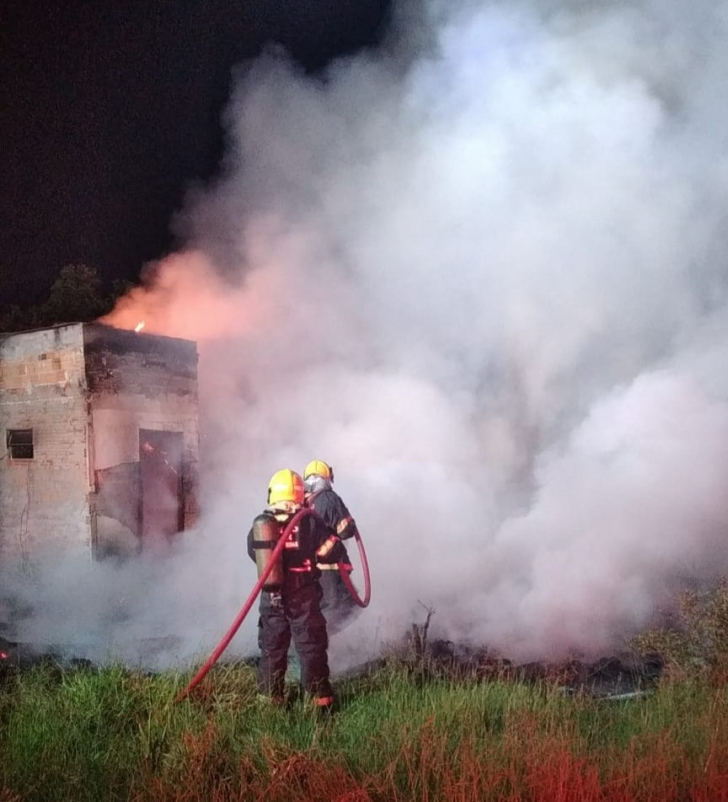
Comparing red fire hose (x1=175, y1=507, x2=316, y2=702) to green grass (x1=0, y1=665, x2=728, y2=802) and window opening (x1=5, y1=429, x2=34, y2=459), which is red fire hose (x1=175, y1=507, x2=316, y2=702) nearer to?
green grass (x1=0, y1=665, x2=728, y2=802)

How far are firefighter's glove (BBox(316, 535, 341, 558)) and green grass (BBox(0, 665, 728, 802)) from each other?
1.02 metres

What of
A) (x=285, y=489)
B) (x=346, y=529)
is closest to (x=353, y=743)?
(x=285, y=489)

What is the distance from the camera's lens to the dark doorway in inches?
465

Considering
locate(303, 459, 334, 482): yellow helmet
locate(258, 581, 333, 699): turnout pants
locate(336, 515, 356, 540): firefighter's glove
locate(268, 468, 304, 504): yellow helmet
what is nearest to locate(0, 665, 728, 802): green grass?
locate(258, 581, 333, 699): turnout pants

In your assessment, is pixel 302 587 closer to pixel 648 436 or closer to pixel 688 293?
pixel 648 436

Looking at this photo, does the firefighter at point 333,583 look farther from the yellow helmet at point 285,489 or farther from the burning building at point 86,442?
the burning building at point 86,442

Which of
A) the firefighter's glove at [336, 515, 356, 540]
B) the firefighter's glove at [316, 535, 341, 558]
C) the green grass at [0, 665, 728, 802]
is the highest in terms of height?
the firefighter's glove at [336, 515, 356, 540]

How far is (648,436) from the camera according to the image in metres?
10.4

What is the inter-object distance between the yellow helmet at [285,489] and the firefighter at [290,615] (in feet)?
0.33

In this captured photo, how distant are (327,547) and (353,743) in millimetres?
1296

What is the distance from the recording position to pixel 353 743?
453cm

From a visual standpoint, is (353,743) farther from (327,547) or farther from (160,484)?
(160,484)

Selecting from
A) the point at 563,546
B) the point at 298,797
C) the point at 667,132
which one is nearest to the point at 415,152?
the point at 667,132

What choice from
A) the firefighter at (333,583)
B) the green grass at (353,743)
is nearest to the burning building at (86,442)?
the firefighter at (333,583)
